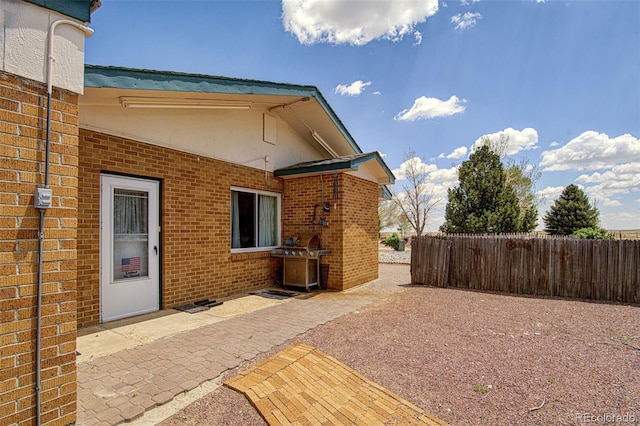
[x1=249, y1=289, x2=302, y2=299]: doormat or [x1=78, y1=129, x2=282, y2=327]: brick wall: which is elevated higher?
[x1=78, y1=129, x2=282, y2=327]: brick wall

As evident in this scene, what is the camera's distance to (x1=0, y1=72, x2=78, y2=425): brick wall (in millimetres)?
2006

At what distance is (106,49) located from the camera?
657 centimetres

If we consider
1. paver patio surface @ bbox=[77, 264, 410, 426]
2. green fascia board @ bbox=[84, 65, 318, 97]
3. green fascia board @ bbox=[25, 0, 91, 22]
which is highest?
green fascia board @ bbox=[84, 65, 318, 97]

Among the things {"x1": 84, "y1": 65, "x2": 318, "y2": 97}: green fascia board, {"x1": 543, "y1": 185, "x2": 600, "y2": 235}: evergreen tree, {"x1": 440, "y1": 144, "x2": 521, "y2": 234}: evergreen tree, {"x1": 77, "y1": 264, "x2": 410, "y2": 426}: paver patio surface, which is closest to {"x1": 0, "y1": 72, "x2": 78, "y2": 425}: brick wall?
{"x1": 77, "y1": 264, "x2": 410, "y2": 426}: paver patio surface

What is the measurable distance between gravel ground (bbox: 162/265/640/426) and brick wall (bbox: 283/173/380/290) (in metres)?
1.85

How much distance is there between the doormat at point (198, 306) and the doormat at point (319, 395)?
9.00 ft

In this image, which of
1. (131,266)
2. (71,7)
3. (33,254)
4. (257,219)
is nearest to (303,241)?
(257,219)

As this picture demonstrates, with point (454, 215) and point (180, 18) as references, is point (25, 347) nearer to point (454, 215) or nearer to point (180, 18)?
point (180, 18)

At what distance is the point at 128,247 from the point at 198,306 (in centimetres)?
171

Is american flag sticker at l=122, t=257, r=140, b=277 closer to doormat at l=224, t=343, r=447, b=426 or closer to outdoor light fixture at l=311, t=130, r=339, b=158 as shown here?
doormat at l=224, t=343, r=447, b=426

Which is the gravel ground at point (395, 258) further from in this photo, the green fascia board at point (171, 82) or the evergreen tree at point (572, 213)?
the evergreen tree at point (572, 213)

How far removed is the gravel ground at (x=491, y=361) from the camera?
274cm

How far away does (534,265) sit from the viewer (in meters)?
7.93

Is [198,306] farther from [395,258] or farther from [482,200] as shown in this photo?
[482,200]
